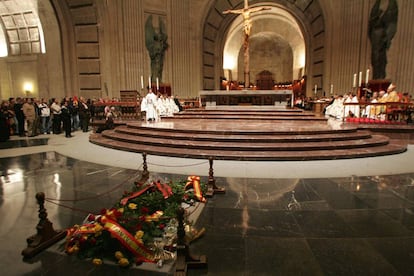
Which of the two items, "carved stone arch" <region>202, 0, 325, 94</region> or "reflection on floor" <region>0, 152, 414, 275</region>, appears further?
"carved stone arch" <region>202, 0, 325, 94</region>

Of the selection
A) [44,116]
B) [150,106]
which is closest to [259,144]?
[150,106]

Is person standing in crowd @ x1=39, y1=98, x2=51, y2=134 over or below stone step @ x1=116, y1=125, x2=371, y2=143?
over

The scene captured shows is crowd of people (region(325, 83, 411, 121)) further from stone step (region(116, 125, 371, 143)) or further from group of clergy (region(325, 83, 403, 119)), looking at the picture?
stone step (region(116, 125, 371, 143))

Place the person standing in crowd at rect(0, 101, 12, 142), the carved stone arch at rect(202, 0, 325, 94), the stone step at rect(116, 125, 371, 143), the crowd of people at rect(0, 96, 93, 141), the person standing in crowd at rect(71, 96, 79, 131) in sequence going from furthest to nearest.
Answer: the carved stone arch at rect(202, 0, 325, 94)
the person standing in crowd at rect(71, 96, 79, 131)
the crowd of people at rect(0, 96, 93, 141)
the person standing in crowd at rect(0, 101, 12, 142)
the stone step at rect(116, 125, 371, 143)

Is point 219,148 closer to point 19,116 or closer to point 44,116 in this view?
point 44,116

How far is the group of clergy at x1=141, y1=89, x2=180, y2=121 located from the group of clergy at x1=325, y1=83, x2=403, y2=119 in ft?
25.0

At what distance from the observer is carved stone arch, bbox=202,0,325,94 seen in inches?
742

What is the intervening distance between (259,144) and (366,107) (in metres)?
7.87

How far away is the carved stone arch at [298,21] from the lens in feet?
61.9

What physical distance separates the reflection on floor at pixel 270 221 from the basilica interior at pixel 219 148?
2cm

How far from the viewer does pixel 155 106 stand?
10.7 metres

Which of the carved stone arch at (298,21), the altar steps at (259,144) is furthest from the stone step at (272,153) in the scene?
the carved stone arch at (298,21)

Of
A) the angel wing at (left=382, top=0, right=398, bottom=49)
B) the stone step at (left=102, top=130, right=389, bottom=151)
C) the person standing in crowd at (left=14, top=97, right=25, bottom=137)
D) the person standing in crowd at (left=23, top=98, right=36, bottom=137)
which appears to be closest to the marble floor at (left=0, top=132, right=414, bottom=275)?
the stone step at (left=102, top=130, right=389, bottom=151)

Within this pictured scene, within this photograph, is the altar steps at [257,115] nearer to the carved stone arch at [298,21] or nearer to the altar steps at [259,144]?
the altar steps at [259,144]
